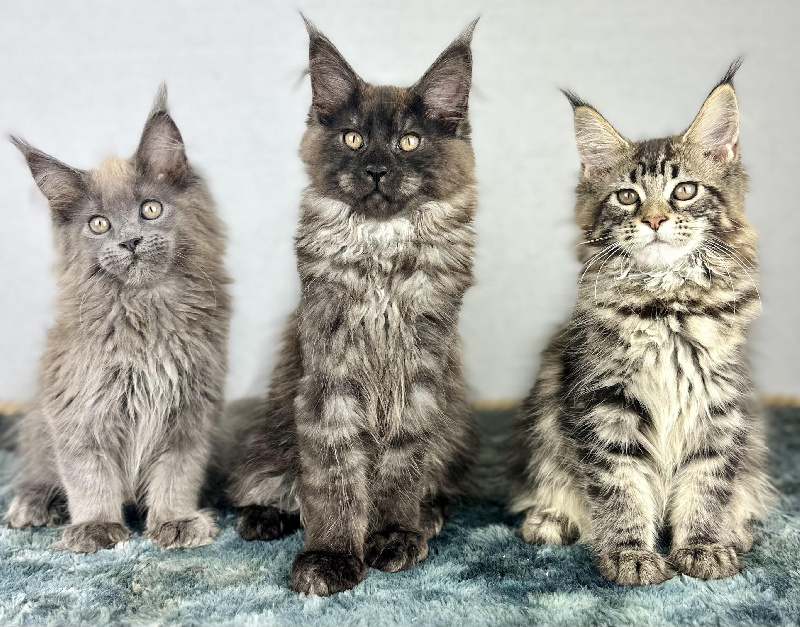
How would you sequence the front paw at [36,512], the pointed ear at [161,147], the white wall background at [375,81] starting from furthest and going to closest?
the white wall background at [375,81]
the front paw at [36,512]
the pointed ear at [161,147]

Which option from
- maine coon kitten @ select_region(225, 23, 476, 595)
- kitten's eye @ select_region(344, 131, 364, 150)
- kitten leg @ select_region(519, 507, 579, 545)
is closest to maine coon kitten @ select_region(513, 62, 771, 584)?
kitten leg @ select_region(519, 507, 579, 545)

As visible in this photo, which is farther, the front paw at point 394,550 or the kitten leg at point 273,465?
the kitten leg at point 273,465

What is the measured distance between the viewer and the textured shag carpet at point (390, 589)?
1.76 meters

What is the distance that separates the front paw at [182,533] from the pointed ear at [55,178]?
2.77ft

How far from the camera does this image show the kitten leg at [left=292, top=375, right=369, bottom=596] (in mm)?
1887

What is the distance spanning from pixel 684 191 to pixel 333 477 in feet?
3.41

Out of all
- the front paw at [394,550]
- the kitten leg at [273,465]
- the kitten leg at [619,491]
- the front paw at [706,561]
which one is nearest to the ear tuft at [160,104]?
the kitten leg at [273,465]

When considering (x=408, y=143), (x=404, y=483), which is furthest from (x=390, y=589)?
(x=408, y=143)

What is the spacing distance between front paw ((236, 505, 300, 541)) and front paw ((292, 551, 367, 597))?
269mm

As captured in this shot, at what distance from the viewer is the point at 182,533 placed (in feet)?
6.86

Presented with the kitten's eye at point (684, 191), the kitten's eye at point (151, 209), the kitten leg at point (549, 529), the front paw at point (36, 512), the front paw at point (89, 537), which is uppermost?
the kitten's eye at point (684, 191)

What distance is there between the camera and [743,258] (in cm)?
194

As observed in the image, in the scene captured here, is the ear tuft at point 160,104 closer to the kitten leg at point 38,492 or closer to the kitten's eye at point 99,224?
the kitten's eye at point 99,224

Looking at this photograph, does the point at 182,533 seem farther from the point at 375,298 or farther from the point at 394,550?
the point at 375,298
